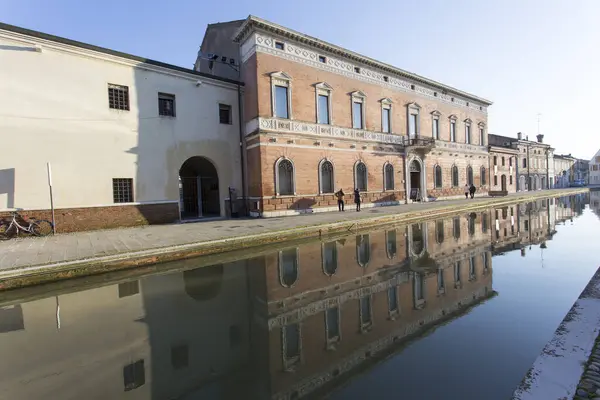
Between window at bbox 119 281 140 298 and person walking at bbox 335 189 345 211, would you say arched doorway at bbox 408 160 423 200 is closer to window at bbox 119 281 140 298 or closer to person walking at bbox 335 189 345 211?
person walking at bbox 335 189 345 211

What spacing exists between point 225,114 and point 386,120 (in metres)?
12.8

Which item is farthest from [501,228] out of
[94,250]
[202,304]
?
[94,250]

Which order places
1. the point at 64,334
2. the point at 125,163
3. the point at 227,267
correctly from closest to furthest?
the point at 64,334
the point at 227,267
the point at 125,163

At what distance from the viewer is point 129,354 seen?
3.72 meters

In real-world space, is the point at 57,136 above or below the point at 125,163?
above

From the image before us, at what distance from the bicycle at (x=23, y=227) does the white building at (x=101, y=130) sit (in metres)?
0.35

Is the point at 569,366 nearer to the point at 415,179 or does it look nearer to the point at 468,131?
the point at 415,179

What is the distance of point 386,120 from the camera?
23766 millimetres

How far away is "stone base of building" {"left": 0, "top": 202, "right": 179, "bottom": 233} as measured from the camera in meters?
12.6

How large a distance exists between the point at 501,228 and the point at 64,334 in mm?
14767

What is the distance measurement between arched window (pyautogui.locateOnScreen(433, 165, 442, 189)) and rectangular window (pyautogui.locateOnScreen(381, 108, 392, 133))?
22.6 feet

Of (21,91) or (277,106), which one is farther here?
(277,106)

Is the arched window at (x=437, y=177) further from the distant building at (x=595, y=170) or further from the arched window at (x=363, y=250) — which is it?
the distant building at (x=595, y=170)

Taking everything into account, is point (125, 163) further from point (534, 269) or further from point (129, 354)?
point (534, 269)
